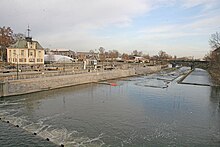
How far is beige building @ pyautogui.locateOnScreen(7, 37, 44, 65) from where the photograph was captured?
55875 millimetres

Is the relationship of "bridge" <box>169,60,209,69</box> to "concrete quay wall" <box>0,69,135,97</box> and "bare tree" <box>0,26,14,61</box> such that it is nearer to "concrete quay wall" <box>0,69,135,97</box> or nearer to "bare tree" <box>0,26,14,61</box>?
"concrete quay wall" <box>0,69,135,97</box>

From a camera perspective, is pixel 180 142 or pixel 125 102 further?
pixel 125 102

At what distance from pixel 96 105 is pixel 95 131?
29.8 feet

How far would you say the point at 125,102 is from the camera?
2789 cm

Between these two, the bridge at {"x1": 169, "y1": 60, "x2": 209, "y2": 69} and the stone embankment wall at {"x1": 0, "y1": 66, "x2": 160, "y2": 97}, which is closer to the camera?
the stone embankment wall at {"x1": 0, "y1": 66, "x2": 160, "y2": 97}

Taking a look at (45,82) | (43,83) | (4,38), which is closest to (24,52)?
(4,38)

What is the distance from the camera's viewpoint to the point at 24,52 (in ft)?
185

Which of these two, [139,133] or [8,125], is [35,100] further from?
[139,133]

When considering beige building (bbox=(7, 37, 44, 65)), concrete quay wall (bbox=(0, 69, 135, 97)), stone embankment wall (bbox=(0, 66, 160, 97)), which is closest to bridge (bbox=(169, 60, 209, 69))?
stone embankment wall (bbox=(0, 66, 160, 97))

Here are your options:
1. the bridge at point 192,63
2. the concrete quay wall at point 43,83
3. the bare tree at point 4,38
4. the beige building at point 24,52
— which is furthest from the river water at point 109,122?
the bridge at point 192,63

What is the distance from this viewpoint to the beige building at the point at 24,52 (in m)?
55.9

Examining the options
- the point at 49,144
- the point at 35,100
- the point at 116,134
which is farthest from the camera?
the point at 35,100

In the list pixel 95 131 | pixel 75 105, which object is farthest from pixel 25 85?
pixel 95 131

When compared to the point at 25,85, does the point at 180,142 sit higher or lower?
lower
